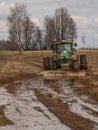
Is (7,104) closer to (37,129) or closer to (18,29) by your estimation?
(37,129)

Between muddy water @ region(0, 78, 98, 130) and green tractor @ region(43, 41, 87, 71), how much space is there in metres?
13.7

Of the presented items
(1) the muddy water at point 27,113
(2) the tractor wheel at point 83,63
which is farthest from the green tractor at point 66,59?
(1) the muddy water at point 27,113

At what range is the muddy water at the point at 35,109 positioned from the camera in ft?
38.9

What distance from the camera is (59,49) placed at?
3531cm

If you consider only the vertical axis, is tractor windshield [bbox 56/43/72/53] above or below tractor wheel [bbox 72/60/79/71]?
above

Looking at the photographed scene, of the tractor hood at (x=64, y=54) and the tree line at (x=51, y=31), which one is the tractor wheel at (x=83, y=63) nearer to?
the tractor hood at (x=64, y=54)

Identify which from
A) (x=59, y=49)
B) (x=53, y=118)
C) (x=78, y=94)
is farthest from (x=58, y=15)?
(x=53, y=118)

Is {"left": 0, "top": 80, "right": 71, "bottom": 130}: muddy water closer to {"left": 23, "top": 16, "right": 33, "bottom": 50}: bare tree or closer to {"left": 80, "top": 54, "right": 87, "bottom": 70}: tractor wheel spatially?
{"left": 80, "top": 54, "right": 87, "bottom": 70}: tractor wheel

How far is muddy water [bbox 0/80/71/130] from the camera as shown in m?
11.7

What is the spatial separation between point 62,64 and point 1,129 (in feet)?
77.3

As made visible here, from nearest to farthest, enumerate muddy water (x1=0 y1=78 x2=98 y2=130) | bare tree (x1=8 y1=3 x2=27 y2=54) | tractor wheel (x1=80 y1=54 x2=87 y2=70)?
muddy water (x1=0 y1=78 x2=98 y2=130) < tractor wheel (x1=80 y1=54 x2=87 y2=70) < bare tree (x1=8 y1=3 x2=27 y2=54)

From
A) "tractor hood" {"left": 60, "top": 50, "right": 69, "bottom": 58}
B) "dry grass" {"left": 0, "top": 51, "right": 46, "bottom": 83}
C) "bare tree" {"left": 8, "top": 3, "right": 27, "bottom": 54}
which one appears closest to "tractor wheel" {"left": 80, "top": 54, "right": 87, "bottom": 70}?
"tractor hood" {"left": 60, "top": 50, "right": 69, "bottom": 58}

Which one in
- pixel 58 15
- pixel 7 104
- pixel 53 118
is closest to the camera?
pixel 53 118

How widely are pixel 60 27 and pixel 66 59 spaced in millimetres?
55756
